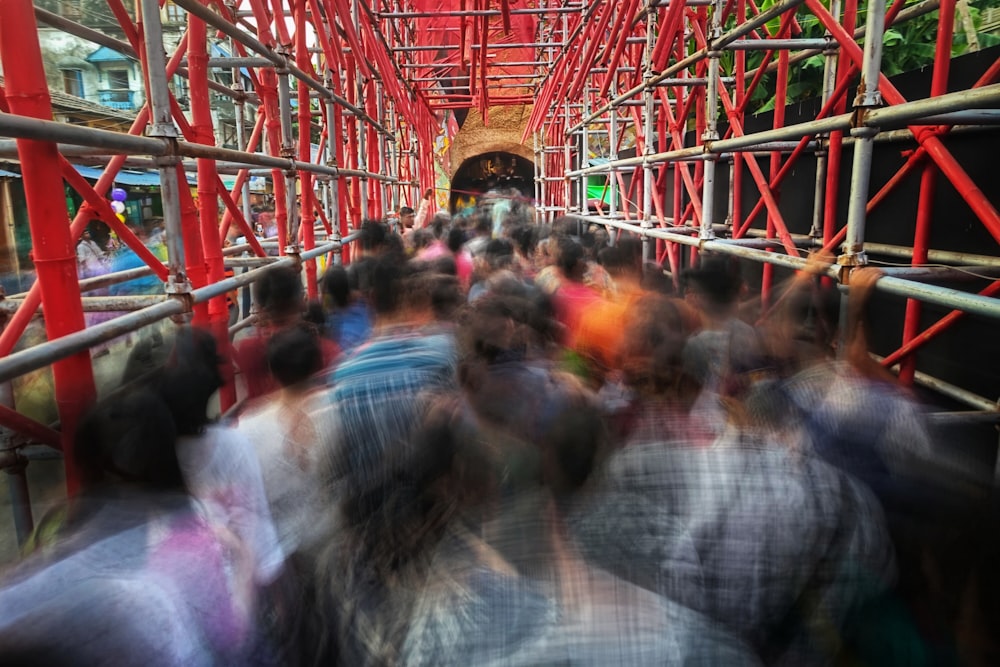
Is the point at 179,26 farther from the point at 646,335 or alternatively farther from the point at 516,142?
the point at 646,335

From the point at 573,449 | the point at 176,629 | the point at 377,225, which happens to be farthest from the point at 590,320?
the point at 377,225

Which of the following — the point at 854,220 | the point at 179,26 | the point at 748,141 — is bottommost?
the point at 854,220

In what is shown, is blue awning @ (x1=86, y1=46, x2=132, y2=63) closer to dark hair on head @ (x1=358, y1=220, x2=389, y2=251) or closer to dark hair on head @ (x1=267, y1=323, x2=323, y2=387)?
dark hair on head @ (x1=358, y1=220, x2=389, y2=251)

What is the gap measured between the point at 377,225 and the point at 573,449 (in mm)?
3946

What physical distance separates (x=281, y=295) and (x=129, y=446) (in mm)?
1347

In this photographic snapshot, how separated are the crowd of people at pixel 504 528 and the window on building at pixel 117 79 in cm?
2016

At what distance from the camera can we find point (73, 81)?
17625 millimetres

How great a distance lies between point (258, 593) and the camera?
152cm

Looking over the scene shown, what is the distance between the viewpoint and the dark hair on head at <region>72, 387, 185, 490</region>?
150 cm

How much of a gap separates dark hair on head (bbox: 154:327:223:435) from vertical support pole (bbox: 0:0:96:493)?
0.72ft

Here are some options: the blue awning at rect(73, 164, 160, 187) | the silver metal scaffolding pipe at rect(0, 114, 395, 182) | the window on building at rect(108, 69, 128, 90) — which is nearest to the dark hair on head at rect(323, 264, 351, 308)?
the silver metal scaffolding pipe at rect(0, 114, 395, 182)

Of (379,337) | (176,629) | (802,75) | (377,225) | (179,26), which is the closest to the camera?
(176,629)

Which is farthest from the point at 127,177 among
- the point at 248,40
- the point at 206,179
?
the point at 248,40

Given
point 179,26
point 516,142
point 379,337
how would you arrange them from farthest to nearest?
point 179,26 → point 516,142 → point 379,337
